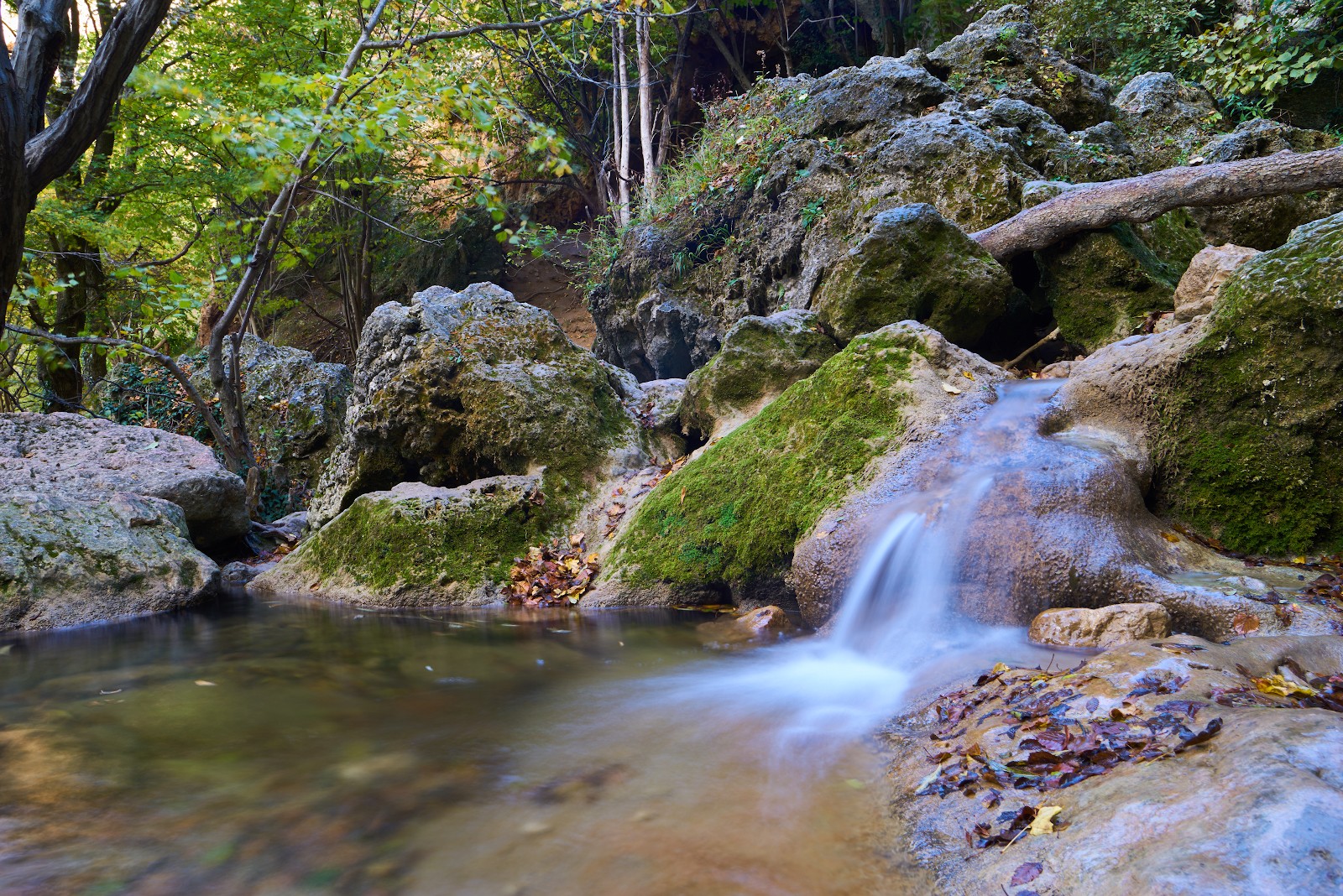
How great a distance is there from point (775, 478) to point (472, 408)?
3.24 m

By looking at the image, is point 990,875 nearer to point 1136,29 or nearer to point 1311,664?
point 1311,664

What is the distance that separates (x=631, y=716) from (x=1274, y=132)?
1008cm

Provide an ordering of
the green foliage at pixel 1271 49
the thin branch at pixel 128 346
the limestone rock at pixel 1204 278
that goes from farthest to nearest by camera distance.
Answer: the green foliage at pixel 1271 49
the thin branch at pixel 128 346
the limestone rock at pixel 1204 278

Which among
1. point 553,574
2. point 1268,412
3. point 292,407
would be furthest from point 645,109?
point 1268,412

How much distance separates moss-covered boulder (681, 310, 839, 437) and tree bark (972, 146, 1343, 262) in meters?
2.35

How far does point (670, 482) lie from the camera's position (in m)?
6.56

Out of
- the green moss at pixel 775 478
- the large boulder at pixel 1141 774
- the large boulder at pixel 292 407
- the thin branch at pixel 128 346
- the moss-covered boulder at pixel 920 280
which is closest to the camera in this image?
the large boulder at pixel 1141 774

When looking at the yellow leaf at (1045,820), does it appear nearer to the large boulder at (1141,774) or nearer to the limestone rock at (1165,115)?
the large boulder at (1141,774)

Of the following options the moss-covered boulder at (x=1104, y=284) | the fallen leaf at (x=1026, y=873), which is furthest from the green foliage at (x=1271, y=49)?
Result: the fallen leaf at (x=1026, y=873)

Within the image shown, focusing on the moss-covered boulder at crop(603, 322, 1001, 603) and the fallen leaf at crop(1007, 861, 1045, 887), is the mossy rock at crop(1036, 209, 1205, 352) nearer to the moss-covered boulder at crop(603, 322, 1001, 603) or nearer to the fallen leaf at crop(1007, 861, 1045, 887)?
the moss-covered boulder at crop(603, 322, 1001, 603)

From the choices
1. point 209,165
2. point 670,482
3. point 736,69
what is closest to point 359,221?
point 209,165

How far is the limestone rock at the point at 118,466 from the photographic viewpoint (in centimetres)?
725

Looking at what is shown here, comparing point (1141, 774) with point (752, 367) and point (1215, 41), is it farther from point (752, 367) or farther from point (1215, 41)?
point (1215, 41)

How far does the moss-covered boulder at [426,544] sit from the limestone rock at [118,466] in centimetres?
154
